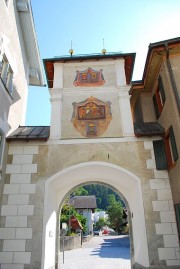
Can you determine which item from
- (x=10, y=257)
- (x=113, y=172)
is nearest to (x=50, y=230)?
(x=10, y=257)

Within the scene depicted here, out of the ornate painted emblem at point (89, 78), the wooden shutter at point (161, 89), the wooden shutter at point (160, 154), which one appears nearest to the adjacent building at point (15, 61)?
the ornate painted emblem at point (89, 78)

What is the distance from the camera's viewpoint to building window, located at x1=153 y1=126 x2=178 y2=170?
8.83 meters

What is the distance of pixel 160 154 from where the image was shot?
9.33m

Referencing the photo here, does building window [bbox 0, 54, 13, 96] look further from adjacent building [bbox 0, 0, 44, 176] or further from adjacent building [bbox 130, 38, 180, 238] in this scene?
adjacent building [bbox 130, 38, 180, 238]

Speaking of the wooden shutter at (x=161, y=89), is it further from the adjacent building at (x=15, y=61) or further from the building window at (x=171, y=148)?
the adjacent building at (x=15, y=61)

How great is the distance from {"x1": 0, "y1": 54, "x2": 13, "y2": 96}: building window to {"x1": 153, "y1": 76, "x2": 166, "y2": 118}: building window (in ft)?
21.5

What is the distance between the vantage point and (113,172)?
970 cm

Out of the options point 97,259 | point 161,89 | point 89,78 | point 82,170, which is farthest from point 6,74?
point 97,259

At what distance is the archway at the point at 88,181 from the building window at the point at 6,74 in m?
4.43

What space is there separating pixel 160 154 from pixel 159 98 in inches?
109

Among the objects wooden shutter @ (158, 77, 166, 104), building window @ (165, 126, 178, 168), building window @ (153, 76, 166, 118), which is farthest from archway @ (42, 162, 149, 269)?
wooden shutter @ (158, 77, 166, 104)

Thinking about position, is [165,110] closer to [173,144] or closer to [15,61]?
[173,144]

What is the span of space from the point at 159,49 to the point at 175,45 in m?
0.76

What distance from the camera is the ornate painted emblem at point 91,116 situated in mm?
10109
